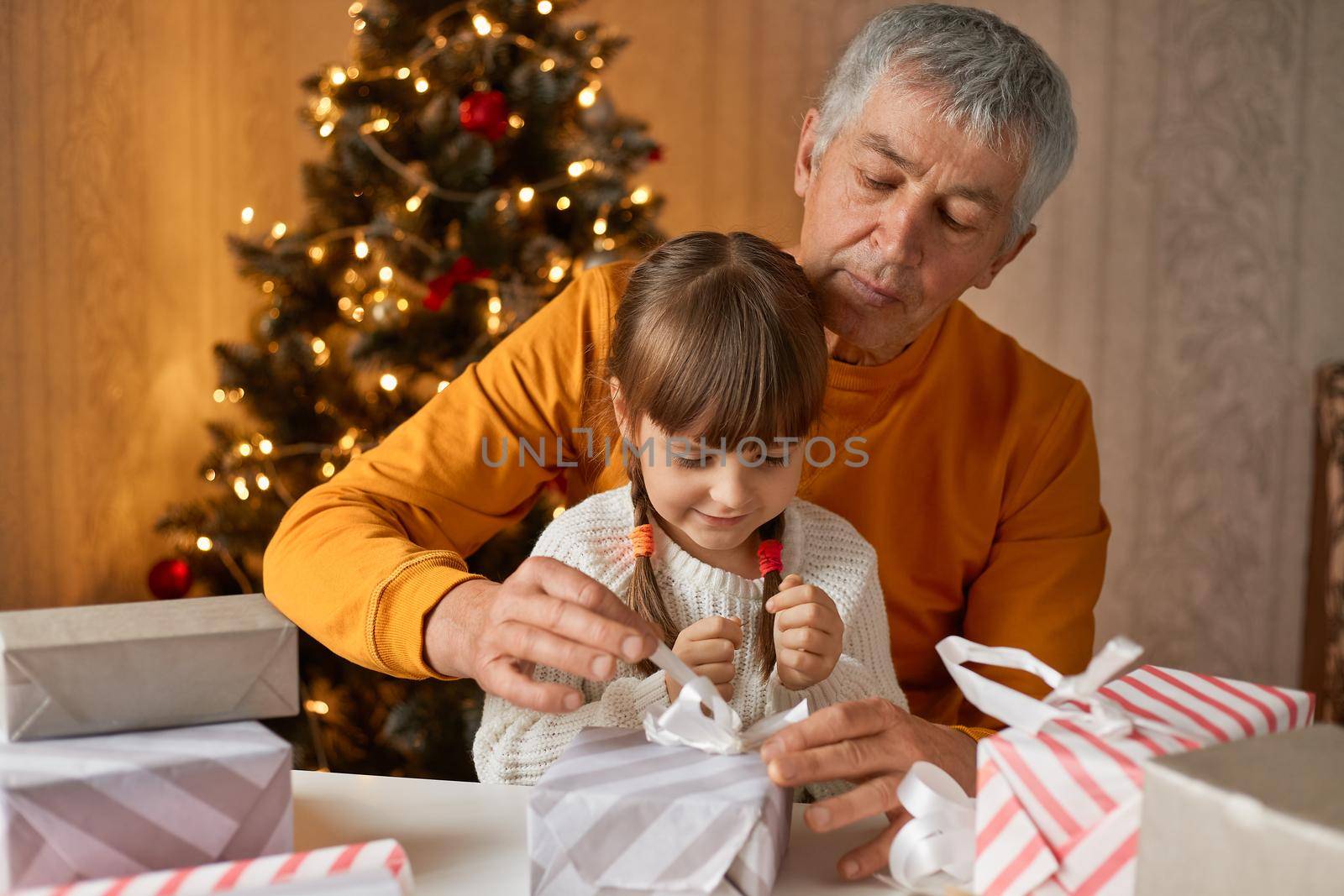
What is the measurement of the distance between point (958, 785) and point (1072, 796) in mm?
156

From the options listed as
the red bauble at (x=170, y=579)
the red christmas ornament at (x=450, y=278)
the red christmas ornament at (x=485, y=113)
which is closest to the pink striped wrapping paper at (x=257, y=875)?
the red christmas ornament at (x=450, y=278)

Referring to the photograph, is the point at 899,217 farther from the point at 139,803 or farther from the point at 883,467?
the point at 139,803

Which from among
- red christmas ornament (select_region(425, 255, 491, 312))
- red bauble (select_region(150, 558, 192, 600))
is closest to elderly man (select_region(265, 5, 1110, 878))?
red christmas ornament (select_region(425, 255, 491, 312))

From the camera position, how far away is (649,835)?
0.72 m

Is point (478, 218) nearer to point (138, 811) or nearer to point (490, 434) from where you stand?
point (490, 434)

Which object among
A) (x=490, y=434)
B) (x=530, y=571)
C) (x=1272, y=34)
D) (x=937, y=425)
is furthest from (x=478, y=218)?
(x=1272, y=34)

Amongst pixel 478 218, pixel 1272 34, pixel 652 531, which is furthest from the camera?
pixel 1272 34

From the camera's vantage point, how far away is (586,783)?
73 cm

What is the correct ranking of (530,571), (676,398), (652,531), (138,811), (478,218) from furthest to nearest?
(478,218) → (652,531) → (676,398) → (530,571) → (138,811)

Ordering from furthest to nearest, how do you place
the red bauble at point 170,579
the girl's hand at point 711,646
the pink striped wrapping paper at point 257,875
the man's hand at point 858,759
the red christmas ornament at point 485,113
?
the red bauble at point 170,579
the red christmas ornament at point 485,113
the girl's hand at point 711,646
the man's hand at point 858,759
the pink striped wrapping paper at point 257,875

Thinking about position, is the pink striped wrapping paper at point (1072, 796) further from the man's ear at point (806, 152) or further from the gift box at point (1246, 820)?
the man's ear at point (806, 152)

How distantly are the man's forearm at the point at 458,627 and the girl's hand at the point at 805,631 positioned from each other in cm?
25

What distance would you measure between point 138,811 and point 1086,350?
300 centimetres

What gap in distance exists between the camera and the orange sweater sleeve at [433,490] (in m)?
1.09
